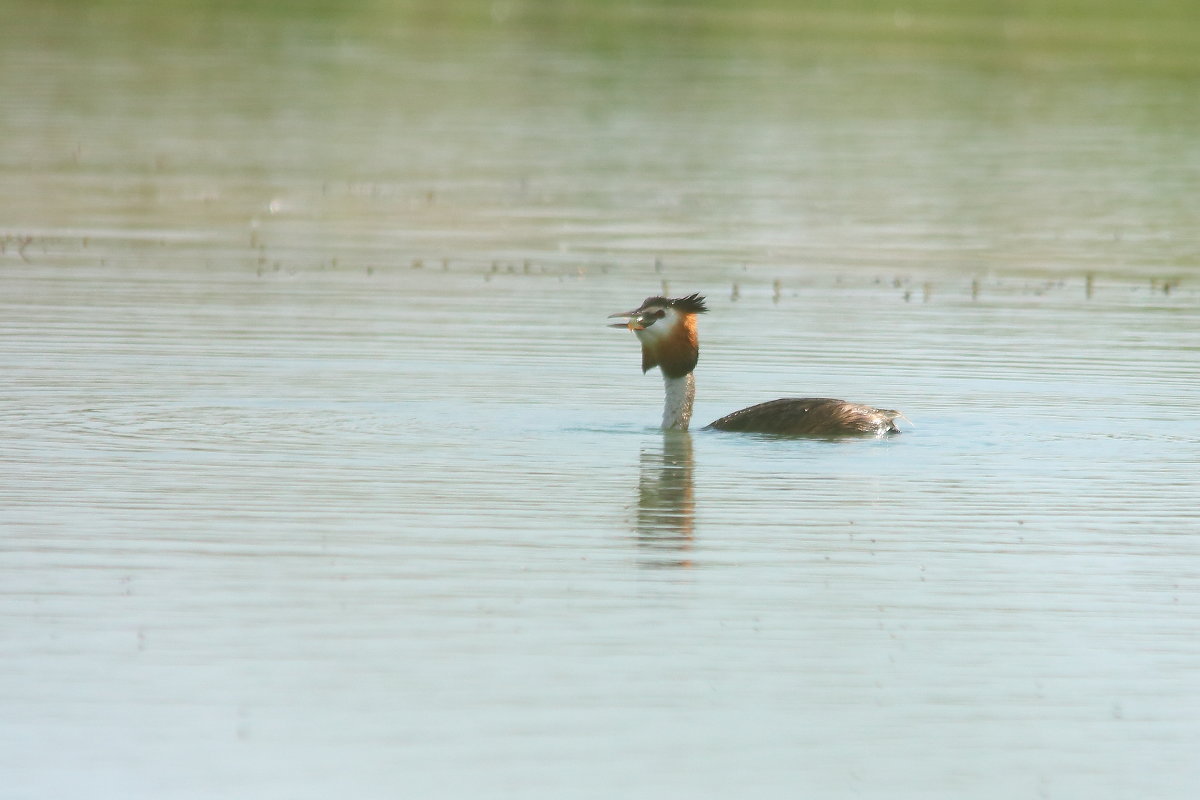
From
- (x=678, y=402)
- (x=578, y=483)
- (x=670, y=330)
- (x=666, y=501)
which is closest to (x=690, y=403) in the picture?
(x=678, y=402)

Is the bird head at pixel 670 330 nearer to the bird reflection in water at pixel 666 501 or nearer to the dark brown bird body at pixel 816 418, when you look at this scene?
the bird reflection in water at pixel 666 501

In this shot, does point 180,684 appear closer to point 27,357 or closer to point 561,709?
point 561,709

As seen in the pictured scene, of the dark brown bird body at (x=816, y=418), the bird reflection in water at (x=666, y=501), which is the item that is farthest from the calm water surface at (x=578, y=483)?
the dark brown bird body at (x=816, y=418)

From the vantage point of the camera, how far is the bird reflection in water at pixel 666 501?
41.8 feet

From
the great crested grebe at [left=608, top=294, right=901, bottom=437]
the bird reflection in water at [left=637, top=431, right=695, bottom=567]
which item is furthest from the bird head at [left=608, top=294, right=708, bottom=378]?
the bird reflection in water at [left=637, top=431, right=695, bottom=567]

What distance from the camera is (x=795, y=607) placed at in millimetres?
11406

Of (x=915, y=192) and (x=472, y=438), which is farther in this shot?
(x=915, y=192)

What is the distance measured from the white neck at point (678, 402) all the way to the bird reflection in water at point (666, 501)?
0.46 ft

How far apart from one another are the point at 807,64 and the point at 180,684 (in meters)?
53.4

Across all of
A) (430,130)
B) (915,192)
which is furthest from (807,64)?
(915,192)

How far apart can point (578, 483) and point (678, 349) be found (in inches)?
94.4

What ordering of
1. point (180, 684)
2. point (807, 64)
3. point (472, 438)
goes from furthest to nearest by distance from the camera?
point (807, 64), point (472, 438), point (180, 684)

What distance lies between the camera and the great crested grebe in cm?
1599

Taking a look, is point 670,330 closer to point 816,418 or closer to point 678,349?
point 678,349
